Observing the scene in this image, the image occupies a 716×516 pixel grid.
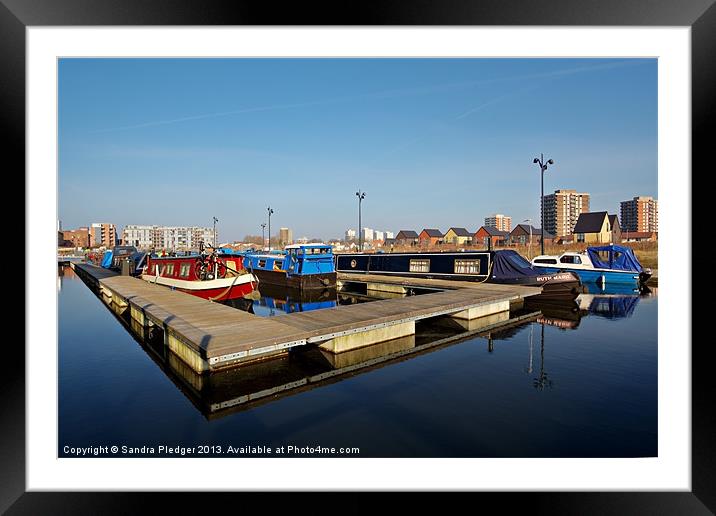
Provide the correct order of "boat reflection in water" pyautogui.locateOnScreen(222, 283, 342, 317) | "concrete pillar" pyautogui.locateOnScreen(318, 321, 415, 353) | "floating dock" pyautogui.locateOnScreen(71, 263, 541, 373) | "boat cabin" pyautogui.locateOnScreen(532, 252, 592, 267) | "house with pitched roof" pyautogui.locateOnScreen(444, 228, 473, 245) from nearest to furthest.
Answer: "floating dock" pyautogui.locateOnScreen(71, 263, 541, 373), "concrete pillar" pyautogui.locateOnScreen(318, 321, 415, 353), "boat reflection in water" pyautogui.locateOnScreen(222, 283, 342, 317), "boat cabin" pyautogui.locateOnScreen(532, 252, 592, 267), "house with pitched roof" pyautogui.locateOnScreen(444, 228, 473, 245)

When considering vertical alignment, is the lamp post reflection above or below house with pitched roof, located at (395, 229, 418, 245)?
below

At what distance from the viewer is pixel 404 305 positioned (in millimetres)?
13547

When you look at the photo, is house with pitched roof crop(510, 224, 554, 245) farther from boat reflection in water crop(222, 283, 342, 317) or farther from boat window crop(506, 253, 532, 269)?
boat reflection in water crop(222, 283, 342, 317)

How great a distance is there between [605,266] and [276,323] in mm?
24372

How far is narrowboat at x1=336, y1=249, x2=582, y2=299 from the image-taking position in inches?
789

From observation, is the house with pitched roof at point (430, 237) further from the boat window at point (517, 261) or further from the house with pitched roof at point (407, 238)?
the boat window at point (517, 261)

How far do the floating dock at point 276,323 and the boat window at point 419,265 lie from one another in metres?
8.10

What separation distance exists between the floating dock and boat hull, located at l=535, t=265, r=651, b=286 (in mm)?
11053

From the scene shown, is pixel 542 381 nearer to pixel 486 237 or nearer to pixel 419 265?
pixel 419 265

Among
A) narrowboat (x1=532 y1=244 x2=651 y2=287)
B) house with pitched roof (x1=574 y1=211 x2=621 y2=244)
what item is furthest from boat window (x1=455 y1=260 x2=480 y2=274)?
house with pitched roof (x1=574 y1=211 x2=621 y2=244)

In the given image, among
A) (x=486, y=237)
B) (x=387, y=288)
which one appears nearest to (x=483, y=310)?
(x=387, y=288)
